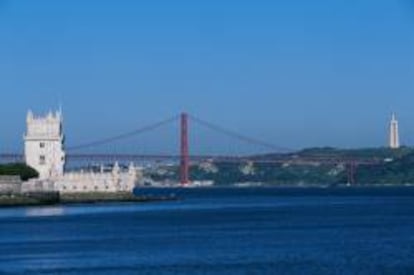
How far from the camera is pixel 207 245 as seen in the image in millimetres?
40469

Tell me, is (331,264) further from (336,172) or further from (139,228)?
(336,172)

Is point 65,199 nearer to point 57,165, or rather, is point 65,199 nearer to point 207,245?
point 57,165

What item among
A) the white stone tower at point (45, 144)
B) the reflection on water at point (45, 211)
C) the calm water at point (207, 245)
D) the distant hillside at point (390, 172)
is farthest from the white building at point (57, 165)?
the distant hillside at point (390, 172)

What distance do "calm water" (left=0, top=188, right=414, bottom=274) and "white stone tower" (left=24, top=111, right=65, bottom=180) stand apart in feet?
103

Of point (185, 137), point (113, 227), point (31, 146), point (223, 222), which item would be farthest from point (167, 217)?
point (185, 137)

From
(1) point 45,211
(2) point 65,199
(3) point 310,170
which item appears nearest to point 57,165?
(2) point 65,199

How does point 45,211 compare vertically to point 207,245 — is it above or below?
above

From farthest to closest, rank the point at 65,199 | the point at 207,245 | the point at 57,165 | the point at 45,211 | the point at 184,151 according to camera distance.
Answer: the point at 184,151, the point at 57,165, the point at 65,199, the point at 45,211, the point at 207,245

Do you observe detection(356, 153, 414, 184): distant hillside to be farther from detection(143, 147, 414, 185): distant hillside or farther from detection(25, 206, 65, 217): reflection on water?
detection(25, 206, 65, 217): reflection on water

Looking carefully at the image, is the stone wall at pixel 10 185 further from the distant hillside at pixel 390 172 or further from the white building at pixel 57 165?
the distant hillside at pixel 390 172

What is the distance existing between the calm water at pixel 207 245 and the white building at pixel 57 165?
2777cm

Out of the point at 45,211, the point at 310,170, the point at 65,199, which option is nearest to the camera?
the point at 45,211

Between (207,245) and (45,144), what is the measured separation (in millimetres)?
56576

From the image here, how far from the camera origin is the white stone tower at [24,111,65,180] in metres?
95.5
